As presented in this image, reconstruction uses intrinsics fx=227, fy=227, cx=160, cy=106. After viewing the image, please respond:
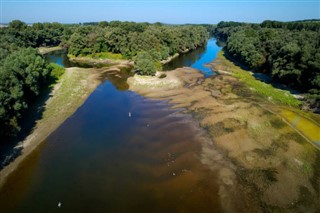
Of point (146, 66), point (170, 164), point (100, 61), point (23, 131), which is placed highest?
point (146, 66)

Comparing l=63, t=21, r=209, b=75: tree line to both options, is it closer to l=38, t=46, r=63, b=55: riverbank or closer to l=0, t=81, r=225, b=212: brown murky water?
l=38, t=46, r=63, b=55: riverbank

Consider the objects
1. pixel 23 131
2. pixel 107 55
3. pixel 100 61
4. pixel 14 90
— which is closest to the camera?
pixel 14 90

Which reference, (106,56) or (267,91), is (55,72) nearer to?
(106,56)

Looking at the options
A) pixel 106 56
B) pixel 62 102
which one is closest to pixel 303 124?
pixel 62 102

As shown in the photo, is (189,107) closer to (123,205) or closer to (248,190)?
(248,190)

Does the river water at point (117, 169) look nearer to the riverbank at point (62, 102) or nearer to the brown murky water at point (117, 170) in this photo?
the brown murky water at point (117, 170)

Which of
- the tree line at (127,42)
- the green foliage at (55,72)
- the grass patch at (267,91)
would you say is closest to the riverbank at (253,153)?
the grass patch at (267,91)

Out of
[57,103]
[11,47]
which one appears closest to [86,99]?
[57,103]
